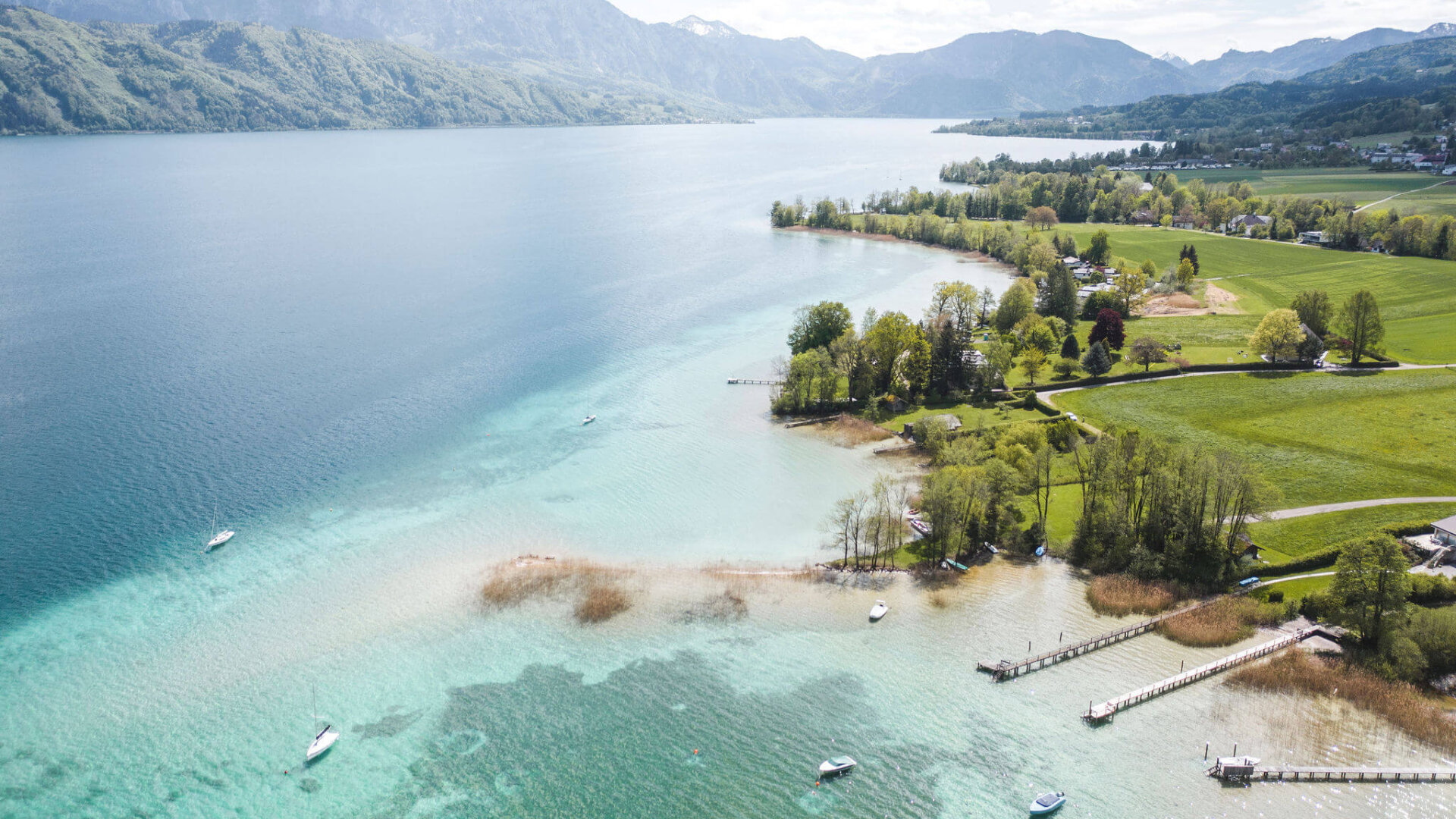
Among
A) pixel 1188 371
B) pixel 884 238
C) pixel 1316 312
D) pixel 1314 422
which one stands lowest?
pixel 1314 422

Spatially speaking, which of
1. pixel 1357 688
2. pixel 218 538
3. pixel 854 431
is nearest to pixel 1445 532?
pixel 1357 688

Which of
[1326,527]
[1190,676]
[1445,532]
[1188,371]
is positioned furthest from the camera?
[1188,371]

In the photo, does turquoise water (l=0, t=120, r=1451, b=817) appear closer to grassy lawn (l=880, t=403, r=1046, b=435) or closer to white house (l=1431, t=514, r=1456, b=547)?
grassy lawn (l=880, t=403, r=1046, b=435)

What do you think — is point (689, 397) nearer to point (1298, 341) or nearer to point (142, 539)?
point (142, 539)

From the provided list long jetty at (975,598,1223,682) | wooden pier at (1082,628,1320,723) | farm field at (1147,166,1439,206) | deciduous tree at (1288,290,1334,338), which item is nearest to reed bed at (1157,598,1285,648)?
long jetty at (975,598,1223,682)

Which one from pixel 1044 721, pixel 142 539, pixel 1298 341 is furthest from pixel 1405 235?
pixel 142 539

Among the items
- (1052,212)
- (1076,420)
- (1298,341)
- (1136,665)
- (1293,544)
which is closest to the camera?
(1136,665)

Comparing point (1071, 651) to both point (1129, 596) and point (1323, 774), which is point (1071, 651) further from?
point (1323, 774)
